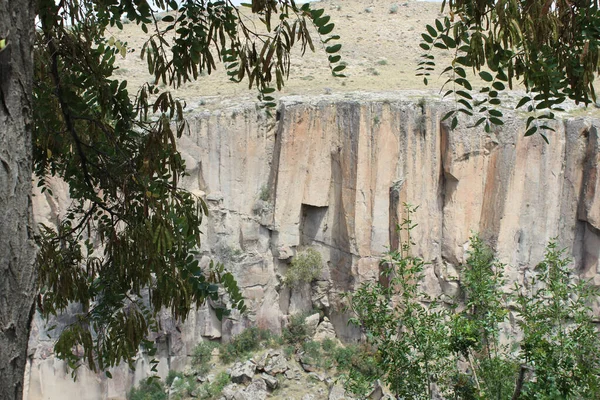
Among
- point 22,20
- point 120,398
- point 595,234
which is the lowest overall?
point 120,398

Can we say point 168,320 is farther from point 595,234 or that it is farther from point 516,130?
point 595,234

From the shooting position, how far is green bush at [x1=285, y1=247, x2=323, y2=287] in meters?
15.2

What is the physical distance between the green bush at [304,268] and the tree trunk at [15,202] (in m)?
13.1

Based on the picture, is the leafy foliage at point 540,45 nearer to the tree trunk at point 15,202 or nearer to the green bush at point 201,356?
the tree trunk at point 15,202

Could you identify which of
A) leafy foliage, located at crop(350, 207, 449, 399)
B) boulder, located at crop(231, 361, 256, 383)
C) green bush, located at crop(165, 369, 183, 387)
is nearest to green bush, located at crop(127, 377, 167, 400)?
green bush, located at crop(165, 369, 183, 387)

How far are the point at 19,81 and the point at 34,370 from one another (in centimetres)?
1266

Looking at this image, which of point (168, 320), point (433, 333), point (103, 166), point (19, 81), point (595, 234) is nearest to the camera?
point (19, 81)

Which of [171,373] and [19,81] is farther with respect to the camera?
[171,373]

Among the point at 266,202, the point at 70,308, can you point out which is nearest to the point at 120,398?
the point at 70,308

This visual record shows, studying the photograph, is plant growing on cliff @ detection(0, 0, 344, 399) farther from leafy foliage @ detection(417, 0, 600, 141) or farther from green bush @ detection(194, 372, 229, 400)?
green bush @ detection(194, 372, 229, 400)

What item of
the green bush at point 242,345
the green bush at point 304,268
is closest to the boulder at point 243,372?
the green bush at point 242,345

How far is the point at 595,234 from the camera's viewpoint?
15281 millimetres

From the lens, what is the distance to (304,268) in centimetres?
1516

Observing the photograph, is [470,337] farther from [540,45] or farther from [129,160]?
[129,160]
